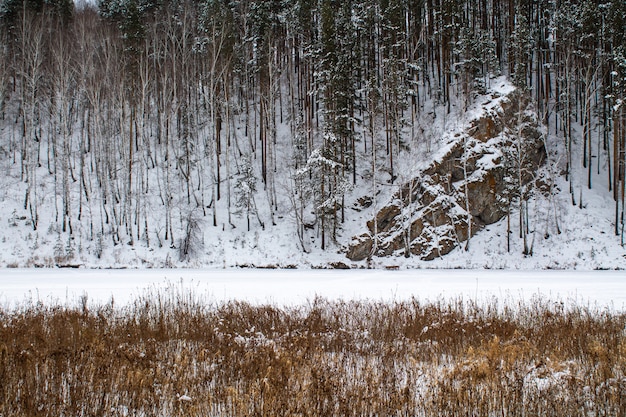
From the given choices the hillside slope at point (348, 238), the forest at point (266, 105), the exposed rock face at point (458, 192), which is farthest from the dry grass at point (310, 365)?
the forest at point (266, 105)

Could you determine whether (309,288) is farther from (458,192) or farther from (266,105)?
(266,105)

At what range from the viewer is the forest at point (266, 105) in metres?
30.6

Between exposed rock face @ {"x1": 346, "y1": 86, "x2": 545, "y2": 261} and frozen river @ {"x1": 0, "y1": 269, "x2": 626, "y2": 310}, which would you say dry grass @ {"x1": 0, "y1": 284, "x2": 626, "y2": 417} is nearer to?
frozen river @ {"x1": 0, "y1": 269, "x2": 626, "y2": 310}

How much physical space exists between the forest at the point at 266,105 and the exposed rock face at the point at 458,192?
8.00ft

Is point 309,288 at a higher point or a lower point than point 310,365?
lower

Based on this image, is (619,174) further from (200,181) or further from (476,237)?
(200,181)

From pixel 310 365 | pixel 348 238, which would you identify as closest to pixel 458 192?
pixel 348 238

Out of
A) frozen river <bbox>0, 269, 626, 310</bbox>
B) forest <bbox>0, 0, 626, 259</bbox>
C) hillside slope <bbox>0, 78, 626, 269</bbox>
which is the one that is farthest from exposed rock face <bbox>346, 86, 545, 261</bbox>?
frozen river <bbox>0, 269, 626, 310</bbox>

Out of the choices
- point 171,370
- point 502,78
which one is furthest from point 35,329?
point 502,78

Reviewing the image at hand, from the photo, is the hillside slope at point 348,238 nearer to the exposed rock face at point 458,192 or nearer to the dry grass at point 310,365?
the exposed rock face at point 458,192

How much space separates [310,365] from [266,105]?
3415 cm

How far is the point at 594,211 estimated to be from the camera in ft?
94.0

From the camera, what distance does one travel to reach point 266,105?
37.8m

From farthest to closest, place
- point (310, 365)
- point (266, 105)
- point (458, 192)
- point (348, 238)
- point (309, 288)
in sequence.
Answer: point (266, 105)
point (348, 238)
point (458, 192)
point (309, 288)
point (310, 365)
